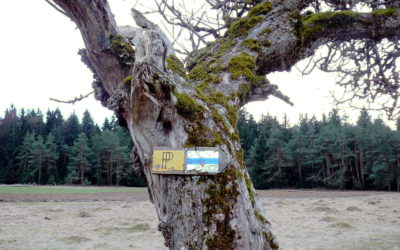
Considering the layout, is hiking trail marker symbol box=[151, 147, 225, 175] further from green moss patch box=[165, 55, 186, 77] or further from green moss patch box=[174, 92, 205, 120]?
green moss patch box=[165, 55, 186, 77]

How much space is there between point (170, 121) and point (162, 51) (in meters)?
0.45

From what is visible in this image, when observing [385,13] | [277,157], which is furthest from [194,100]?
[277,157]

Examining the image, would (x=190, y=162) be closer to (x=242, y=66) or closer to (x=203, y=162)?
(x=203, y=162)

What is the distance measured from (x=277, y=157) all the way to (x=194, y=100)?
59.4m

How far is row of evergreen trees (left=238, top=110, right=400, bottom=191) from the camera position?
162 ft

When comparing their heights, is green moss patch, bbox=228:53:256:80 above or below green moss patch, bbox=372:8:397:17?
below

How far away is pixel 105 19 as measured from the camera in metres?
2.29

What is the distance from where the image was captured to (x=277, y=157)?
5944cm

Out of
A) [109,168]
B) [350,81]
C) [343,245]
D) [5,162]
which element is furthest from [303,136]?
[5,162]

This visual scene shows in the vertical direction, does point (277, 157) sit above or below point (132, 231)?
above

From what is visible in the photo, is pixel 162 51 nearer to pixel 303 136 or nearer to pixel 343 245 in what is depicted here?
pixel 343 245

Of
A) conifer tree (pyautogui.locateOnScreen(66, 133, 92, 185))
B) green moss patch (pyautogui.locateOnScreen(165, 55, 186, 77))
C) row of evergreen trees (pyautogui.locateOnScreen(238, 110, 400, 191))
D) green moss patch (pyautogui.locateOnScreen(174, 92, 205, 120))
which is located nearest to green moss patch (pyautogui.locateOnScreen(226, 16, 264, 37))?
green moss patch (pyautogui.locateOnScreen(165, 55, 186, 77))

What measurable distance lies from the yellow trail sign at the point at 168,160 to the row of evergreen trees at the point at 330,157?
4771 centimetres

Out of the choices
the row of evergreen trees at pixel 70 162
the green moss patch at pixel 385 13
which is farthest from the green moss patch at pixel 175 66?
the row of evergreen trees at pixel 70 162
